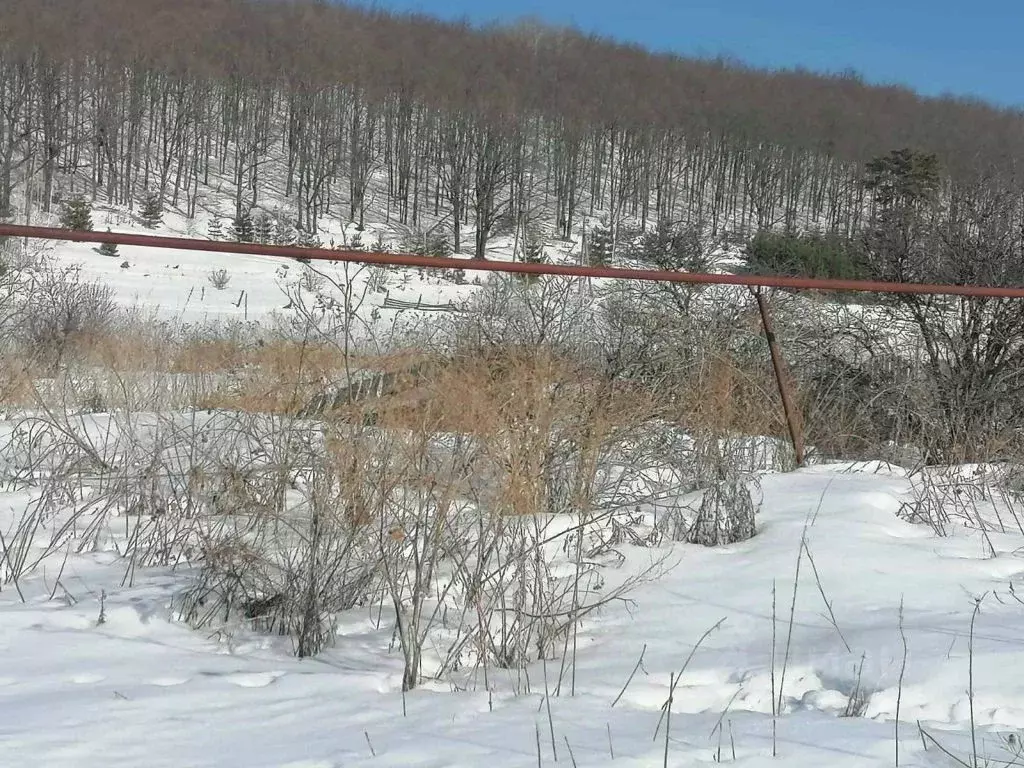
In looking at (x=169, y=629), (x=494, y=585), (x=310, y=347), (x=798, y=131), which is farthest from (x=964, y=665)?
(x=798, y=131)

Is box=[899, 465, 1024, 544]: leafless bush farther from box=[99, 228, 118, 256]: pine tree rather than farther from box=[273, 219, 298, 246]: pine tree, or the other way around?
box=[273, 219, 298, 246]: pine tree

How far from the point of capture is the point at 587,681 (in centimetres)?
210

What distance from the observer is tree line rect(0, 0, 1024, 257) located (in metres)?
44.7

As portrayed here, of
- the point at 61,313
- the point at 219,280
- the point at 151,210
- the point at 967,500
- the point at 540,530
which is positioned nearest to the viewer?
the point at 540,530

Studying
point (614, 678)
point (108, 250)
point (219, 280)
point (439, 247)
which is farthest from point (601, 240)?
point (614, 678)

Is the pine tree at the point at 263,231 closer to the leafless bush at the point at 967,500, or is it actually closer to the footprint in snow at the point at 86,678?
the leafless bush at the point at 967,500

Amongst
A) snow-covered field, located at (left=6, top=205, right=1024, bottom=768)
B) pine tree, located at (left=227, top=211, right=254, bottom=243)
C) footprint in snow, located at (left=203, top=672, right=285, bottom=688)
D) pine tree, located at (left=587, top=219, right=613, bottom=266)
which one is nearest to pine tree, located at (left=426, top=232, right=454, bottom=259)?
pine tree, located at (left=587, top=219, right=613, bottom=266)

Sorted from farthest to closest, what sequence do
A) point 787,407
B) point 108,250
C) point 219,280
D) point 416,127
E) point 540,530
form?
point 416,127 → point 108,250 → point 219,280 → point 787,407 → point 540,530

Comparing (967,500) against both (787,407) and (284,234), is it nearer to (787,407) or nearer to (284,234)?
(787,407)

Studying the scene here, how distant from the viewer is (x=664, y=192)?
55.1m

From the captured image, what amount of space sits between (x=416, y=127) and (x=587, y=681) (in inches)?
2122

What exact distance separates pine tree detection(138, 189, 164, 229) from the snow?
36.8m

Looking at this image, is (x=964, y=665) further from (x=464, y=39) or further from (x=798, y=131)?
(x=464, y=39)

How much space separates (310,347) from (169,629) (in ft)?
4.76
